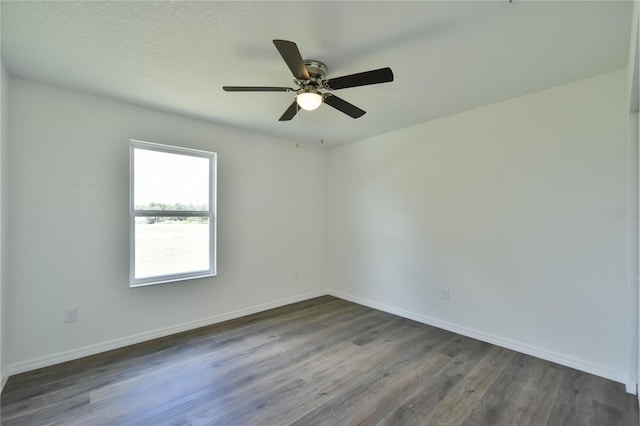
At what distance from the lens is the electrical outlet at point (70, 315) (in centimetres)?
261

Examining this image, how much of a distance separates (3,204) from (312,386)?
112 inches

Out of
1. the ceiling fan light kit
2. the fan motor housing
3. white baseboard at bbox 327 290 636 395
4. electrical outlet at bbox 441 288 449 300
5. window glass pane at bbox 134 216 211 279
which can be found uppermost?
the fan motor housing

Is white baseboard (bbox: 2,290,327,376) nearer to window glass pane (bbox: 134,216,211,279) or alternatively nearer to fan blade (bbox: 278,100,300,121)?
window glass pane (bbox: 134,216,211,279)

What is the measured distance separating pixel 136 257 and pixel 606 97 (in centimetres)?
462

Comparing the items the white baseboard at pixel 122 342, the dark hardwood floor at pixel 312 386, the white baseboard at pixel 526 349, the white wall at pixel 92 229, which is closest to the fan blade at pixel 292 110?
the white wall at pixel 92 229

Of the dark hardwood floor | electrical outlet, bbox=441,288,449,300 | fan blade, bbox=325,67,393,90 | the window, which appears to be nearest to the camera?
fan blade, bbox=325,67,393,90

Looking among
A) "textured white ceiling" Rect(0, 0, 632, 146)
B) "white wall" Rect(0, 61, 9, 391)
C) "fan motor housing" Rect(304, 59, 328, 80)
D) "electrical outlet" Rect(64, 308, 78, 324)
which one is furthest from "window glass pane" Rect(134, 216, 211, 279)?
"fan motor housing" Rect(304, 59, 328, 80)

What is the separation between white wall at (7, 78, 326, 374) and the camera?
2.45 m

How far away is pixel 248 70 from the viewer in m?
2.31

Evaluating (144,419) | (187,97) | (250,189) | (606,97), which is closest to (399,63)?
(606,97)

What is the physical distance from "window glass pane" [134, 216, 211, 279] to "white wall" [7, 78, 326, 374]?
155 millimetres

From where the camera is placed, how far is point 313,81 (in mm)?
2100

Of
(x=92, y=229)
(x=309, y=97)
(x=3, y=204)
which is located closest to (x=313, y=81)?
(x=309, y=97)

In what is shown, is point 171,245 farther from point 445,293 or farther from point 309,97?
point 445,293
